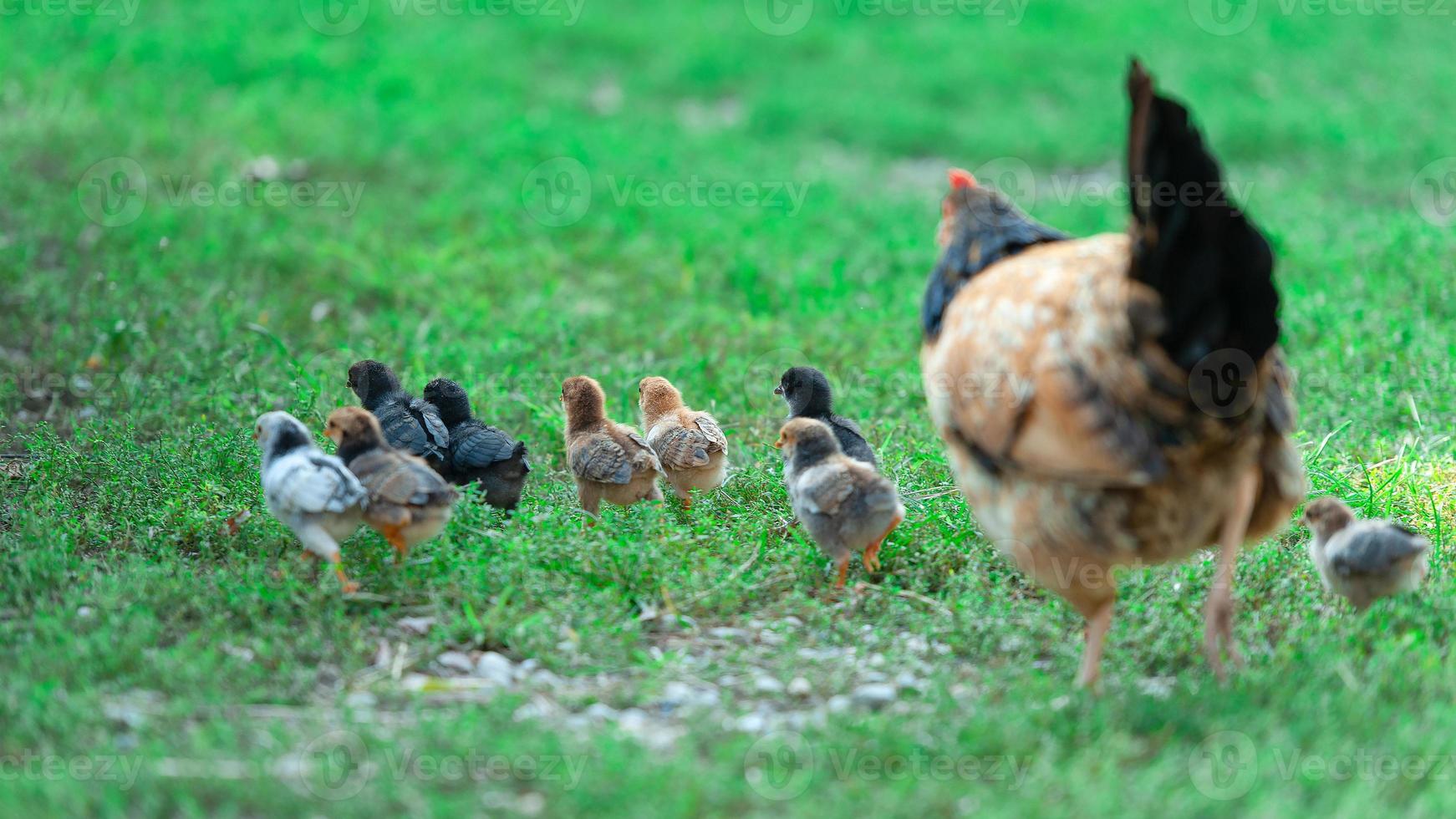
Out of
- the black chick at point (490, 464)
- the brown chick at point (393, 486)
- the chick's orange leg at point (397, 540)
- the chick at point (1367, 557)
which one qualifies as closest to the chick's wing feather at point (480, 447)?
the black chick at point (490, 464)

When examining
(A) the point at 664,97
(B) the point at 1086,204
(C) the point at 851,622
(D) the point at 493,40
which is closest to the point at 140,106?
(D) the point at 493,40

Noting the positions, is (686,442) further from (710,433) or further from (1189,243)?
(1189,243)

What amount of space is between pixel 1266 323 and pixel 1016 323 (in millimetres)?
643

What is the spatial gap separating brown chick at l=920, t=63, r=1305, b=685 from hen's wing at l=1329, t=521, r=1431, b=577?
46cm

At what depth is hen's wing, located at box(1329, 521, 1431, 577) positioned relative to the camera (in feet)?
13.8

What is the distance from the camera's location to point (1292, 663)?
3996mm

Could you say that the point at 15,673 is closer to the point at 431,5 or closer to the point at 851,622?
the point at 851,622

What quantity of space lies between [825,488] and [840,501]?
85 mm

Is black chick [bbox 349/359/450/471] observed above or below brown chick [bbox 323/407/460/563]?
above

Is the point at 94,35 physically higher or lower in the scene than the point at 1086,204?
higher

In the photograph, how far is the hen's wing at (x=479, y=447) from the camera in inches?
203

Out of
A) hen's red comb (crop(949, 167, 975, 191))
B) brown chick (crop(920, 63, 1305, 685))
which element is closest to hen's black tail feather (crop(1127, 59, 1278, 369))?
brown chick (crop(920, 63, 1305, 685))

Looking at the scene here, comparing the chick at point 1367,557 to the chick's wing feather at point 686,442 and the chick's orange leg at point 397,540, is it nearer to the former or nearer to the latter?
the chick's wing feather at point 686,442

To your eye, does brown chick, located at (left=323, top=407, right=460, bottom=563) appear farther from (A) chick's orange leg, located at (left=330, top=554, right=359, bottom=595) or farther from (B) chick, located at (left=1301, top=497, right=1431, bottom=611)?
(B) chick, located at (left=1301, top=497, right=1431, bottom=611)
